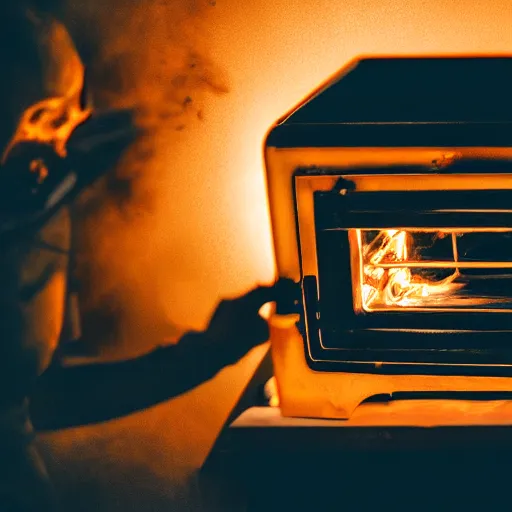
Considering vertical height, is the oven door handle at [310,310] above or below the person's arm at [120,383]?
above

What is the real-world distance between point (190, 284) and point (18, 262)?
0.34 meters

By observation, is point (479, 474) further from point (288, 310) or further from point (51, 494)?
point (51, 494)

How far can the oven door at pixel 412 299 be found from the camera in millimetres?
866

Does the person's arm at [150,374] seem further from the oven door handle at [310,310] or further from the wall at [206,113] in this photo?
the oven door handle at [310,310]

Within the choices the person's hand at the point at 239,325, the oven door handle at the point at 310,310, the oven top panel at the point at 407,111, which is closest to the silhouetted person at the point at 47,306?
the person's hand at the point at 239,325

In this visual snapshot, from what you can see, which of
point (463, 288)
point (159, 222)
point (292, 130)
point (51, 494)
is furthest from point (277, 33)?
point (51, 494)

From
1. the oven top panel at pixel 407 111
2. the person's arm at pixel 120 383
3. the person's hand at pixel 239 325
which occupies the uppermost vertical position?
the oven top panel at pixel 407 111

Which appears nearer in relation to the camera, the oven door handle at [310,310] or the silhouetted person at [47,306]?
the oven door handle at [310,310]

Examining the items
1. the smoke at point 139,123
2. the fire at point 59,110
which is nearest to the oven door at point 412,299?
the smoke at point 139,123

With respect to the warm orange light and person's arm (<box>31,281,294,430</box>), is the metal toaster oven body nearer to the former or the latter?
person's arm (<box>31,281,294,430</box>)

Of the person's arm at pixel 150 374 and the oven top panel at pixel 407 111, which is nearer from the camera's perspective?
the oven top panel at pixel 407 111

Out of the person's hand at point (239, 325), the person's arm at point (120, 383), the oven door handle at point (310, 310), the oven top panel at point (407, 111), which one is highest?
the oven top panel at point (407, 111)

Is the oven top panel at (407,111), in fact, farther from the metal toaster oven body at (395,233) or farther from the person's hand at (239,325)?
the person's hand at (239,325)

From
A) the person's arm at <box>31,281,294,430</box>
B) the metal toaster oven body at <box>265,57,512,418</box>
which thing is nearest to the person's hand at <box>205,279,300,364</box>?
the person's arm at <box>31,281,294,430</box>
